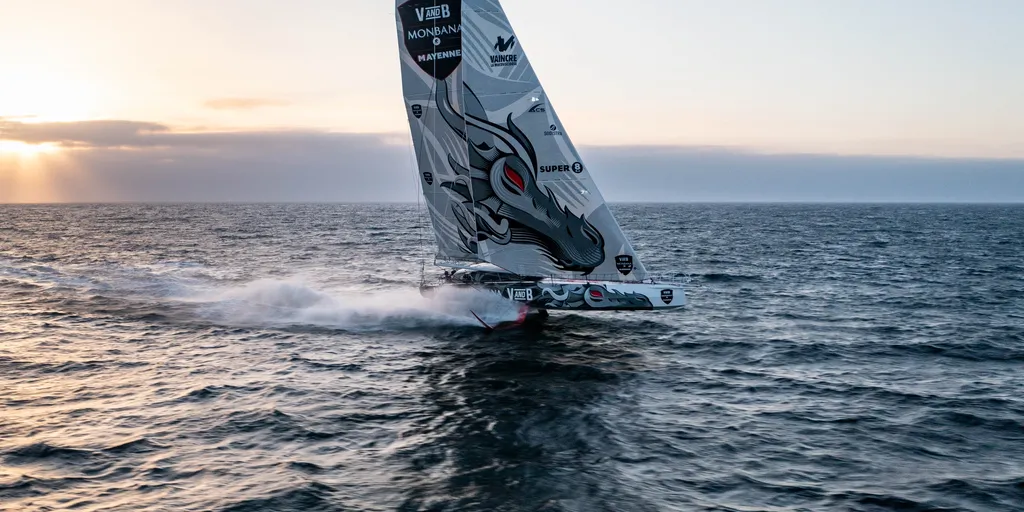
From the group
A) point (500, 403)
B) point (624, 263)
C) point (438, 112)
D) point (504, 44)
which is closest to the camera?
point (500, 403)

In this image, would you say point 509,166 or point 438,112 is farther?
point 438,112

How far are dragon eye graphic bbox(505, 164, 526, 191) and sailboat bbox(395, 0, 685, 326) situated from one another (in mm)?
40

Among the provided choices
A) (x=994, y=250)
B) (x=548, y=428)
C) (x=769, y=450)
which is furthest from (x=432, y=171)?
(x=994, y=250)

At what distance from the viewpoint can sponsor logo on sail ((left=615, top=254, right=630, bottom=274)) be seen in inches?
1064

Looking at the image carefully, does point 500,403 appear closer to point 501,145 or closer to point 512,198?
point 512,198

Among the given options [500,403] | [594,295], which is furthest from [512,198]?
[500,403]

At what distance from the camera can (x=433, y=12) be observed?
27078mm

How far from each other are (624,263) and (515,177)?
5232 mm

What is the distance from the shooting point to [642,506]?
42.2ft

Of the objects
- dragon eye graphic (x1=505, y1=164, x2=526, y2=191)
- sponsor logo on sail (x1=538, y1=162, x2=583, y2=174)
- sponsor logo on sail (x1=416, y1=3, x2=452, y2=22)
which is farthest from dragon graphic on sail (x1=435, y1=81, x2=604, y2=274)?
sponsor logo on sail (x1=416, y1=3, x2=452, y2=22)

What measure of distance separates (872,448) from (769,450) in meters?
2.27

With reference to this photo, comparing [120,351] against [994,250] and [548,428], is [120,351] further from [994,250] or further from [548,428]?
[994,250]

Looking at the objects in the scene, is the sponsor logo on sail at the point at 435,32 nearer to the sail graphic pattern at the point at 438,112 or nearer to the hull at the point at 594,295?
the sail graphic pattern at the point at 438,112

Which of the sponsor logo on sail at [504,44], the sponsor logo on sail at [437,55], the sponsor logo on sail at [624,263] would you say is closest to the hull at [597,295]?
the sponsor logo on sail at [624,263]
